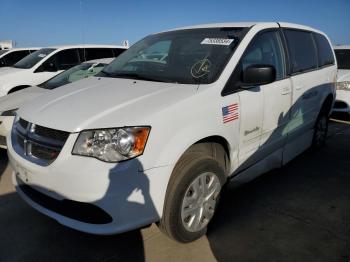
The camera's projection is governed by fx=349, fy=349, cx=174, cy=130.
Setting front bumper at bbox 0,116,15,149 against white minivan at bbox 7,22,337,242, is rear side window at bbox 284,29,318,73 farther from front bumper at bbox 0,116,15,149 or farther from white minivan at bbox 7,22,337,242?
front bumper at bbox 0,116,15,149

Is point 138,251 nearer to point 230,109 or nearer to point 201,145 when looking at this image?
point 201,145

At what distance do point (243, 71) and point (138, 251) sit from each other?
1762 mm

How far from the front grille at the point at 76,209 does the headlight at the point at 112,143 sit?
0.37 m

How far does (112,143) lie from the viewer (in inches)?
91.9

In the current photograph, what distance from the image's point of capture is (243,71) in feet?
10.0

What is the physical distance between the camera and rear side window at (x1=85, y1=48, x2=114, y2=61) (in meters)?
9.00

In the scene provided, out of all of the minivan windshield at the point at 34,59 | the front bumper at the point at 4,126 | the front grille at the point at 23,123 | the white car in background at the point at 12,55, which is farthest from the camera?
the white car in background at the point at 12,55

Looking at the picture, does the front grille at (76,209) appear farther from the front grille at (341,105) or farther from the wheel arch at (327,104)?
the front grille at (341,105)

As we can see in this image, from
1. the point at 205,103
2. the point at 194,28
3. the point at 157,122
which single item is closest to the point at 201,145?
the point at 205,103

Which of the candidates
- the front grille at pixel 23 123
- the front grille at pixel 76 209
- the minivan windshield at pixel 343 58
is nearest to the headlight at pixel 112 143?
the front grille at pixel 76 209

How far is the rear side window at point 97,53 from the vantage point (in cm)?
900

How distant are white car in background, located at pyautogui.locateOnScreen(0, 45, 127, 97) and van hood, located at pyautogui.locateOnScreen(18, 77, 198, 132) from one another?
500 centimetres

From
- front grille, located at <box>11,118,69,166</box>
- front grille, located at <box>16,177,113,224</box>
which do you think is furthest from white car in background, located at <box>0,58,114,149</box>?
front grille, located at <box>16,177,113,224</box>

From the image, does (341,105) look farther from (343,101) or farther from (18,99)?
(18,99)
